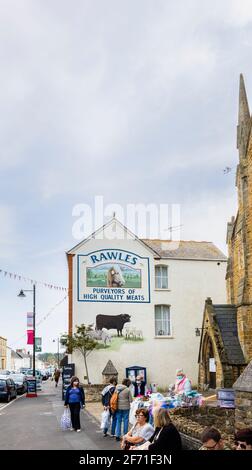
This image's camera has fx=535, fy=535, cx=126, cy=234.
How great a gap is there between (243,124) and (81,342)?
1363 cm

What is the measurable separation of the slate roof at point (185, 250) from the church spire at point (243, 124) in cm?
1083

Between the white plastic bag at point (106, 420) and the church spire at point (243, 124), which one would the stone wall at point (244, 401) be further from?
the church spire at point (243, 124)

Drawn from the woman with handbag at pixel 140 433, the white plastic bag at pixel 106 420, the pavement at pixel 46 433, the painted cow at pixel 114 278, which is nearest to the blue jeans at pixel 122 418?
the pavement at pixel 46 433

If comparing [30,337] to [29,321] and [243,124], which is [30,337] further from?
[243,124]

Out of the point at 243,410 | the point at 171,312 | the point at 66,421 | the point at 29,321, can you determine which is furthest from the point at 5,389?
the point at 243,410

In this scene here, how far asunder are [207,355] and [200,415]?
1257 cm

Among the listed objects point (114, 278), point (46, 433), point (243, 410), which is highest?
point (114, 278)

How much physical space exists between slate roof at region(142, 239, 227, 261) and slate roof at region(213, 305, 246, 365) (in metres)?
8.16

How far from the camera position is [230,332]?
2325cm

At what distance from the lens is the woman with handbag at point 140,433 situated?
27.5ft
